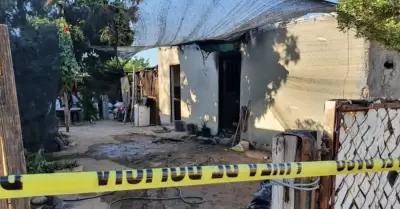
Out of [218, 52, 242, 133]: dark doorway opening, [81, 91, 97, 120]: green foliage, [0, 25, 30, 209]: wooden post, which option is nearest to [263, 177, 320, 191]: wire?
[0, 25, 30, 209]: wooden post

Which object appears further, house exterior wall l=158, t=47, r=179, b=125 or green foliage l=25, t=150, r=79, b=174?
house exterior wall l=158, t=47, r=179, b=125

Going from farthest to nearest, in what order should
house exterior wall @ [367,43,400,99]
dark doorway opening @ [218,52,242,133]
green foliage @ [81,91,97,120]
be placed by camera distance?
green foliage @ [81,91,97,120] < dark doorway opening @ [218,52,242,133] < house exterior wall @ [367,43,400,99]

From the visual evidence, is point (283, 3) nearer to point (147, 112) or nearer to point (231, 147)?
point (231, 147)

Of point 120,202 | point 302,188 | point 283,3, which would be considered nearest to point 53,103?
point 120,202

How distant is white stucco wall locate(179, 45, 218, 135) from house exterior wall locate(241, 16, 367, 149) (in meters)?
1.09

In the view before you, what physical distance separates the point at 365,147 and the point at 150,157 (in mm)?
4848

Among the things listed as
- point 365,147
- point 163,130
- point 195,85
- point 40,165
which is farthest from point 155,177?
point 163,130

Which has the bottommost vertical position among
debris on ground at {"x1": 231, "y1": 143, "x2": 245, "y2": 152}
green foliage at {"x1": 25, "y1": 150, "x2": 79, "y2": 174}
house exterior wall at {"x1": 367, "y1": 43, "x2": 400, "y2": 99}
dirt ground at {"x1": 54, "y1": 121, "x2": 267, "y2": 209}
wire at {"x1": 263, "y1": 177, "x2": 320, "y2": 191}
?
dirt ground at {"x1": 54, "y1": 121, "x2": 267, "y2": 209}

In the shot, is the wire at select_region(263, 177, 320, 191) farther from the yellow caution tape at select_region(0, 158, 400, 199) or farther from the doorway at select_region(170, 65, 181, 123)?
the doorway at select_region(170, 65, 181, 123)

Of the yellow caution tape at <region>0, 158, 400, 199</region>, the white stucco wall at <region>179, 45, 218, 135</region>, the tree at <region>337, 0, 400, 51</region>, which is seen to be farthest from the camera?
the white stucco wall at <region>179, 45, 218, 135</region>

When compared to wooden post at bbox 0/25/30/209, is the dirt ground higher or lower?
lower

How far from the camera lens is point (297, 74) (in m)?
5.61

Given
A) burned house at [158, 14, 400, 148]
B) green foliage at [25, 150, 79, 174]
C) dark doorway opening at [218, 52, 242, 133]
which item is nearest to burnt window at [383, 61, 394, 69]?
burned house at [158, 14, 400, 148]

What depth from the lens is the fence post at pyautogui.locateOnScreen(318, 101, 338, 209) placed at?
1.39 metres
